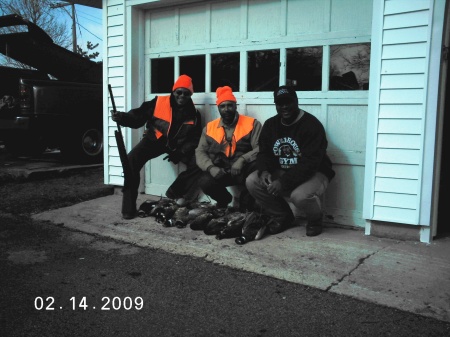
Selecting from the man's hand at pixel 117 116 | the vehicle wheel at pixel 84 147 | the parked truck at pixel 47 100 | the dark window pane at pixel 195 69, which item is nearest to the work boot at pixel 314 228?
the dark window pane at pixel 195 69

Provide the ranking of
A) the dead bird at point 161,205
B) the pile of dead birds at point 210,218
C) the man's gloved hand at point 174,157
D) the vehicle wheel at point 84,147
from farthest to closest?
the vehicle wheel at point 84,147 < the man's gloved hand at point 174,157 < the dead bird at point 161,205 < the pile of dead birds at point 210,218

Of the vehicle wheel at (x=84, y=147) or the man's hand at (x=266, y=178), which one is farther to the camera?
the vehicle wheel at (x=84, y=147)

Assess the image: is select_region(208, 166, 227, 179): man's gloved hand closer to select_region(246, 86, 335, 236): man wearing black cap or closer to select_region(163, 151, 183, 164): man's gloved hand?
select_region(246, 86, 335, 236): man wearing black cap

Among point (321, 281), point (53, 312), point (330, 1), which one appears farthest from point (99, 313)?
point (330, 1)

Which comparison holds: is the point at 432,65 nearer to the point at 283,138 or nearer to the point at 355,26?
the point at 355,26

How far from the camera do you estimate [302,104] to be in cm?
468

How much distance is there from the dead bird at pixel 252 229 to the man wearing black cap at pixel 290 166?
0.13 meters

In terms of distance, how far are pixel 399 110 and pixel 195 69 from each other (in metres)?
2.53

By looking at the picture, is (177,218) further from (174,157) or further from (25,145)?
(25,145)

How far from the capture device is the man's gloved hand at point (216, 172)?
15.3 feet

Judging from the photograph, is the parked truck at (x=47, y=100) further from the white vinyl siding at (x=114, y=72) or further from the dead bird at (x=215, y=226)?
the dead bird at (x=215, y=226)

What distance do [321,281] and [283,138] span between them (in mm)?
1539

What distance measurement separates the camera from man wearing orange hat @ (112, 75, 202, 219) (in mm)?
5152
